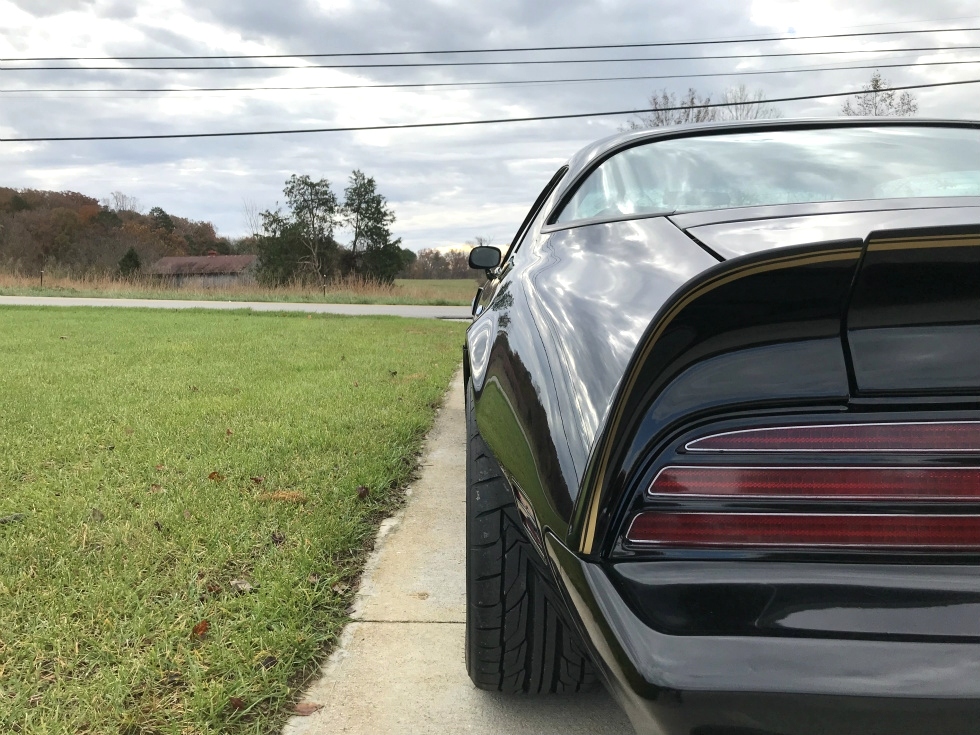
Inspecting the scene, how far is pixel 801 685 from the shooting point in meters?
0.84

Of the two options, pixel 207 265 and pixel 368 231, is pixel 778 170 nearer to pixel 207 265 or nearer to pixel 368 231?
pixel 368 231

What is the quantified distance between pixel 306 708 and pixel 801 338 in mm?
1444

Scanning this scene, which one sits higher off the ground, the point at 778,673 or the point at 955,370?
the point at 955,370

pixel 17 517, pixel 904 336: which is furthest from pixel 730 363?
pixel 17 517

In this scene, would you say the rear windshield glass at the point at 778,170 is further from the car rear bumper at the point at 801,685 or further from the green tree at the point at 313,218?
the green tree at the point at 313,218

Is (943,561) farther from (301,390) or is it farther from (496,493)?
(301,390)

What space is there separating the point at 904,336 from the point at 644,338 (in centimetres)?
33

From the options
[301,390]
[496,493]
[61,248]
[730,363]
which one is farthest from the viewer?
[61,248]

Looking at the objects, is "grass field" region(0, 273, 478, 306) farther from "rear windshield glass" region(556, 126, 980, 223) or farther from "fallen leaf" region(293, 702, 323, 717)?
"fallen leaf" region(293, 702, 323, 717)

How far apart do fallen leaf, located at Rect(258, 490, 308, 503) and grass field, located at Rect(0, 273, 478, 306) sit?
18666mm

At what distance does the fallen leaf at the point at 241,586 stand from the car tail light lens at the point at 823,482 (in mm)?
1674

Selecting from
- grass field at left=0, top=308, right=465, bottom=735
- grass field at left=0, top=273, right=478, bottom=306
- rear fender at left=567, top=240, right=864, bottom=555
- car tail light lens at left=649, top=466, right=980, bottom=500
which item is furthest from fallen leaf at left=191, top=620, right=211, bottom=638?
grass field at left=0, top=273, right=478, bottom=306

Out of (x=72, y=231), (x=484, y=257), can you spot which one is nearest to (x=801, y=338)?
(x=484, y=257)

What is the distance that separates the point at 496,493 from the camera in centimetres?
157
